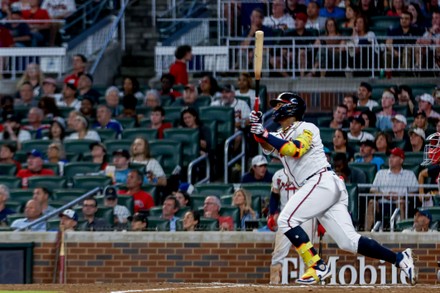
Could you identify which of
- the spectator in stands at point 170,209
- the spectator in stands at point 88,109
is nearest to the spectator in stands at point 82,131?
the spectator in stands at point 88,109

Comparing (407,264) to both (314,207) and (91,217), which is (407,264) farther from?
(91,217)

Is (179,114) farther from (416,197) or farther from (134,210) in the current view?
(416,197)

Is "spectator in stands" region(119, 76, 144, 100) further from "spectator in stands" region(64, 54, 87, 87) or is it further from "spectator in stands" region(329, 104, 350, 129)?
"spectator in stands" region(329, 104, 350, 129)

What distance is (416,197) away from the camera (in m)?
16.9

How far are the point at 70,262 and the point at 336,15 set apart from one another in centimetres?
705

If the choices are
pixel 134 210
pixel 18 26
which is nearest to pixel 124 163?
pixel 134 210

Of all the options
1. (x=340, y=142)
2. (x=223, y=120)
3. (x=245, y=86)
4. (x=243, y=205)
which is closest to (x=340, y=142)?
(x=340, y=142)

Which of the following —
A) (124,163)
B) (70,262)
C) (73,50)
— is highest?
(73,50)

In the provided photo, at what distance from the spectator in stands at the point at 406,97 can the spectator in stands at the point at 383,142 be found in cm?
133

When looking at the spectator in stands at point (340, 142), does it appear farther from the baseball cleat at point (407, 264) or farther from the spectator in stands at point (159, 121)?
the baseball cleat at point (407, 264)

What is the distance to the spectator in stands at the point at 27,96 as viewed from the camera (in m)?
20.7

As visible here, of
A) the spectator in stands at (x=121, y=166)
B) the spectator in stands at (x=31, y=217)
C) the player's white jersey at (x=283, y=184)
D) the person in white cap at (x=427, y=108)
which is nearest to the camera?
the player's white jersey at (x=283, y=184)

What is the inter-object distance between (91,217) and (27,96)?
4547mm

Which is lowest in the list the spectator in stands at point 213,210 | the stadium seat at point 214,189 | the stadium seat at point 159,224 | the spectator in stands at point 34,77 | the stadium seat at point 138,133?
the stadium seat at point 159,224
